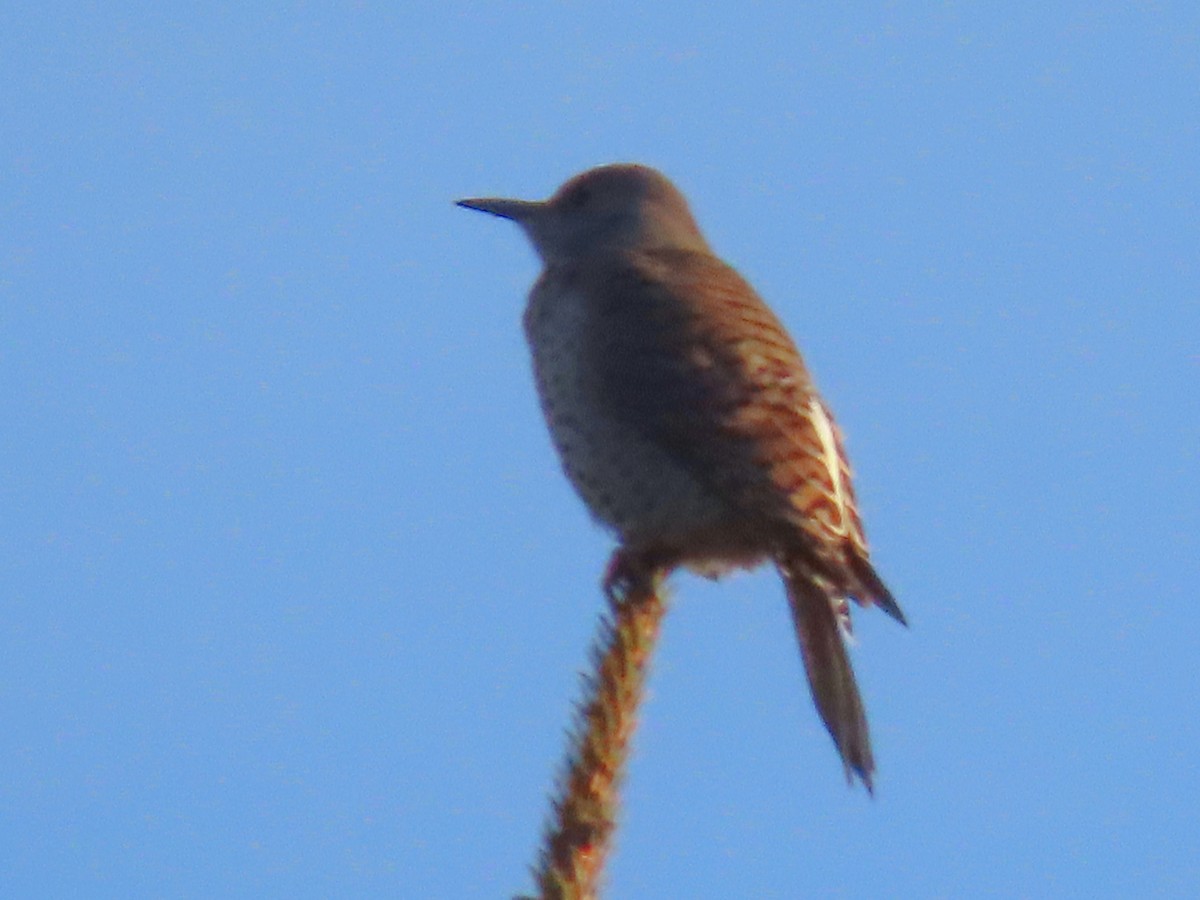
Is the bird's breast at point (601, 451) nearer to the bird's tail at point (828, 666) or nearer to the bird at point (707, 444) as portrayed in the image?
the bird at point (707, 444)

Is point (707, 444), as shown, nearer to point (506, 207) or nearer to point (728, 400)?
point (728, 400)

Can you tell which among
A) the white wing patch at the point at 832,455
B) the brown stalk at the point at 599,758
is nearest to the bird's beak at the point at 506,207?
the white wing patch at the point at 832,455

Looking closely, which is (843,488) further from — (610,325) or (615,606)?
(615,606)

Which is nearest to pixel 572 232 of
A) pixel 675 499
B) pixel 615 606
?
pixel 675 499

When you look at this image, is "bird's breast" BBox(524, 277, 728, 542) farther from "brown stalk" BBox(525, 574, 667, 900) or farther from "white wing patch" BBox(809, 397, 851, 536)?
"brown stalk" BBox(525, 574, 667, 900)

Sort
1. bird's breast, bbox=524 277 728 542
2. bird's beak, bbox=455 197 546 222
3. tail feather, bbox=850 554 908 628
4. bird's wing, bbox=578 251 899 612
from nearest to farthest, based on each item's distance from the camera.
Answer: tail feather, bbox=850 554 908 628, bird's wing, bbox=578 251 899 612, bird's breast, bbox=524 277 728 542, bird's beak, bbox=455 197 546 222

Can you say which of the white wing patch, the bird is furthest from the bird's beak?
the white wing patch

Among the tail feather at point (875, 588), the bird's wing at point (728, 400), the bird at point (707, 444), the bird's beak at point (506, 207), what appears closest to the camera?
the tail feather at point (875, 588)

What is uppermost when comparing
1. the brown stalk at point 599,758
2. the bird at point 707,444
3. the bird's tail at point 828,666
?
the bird at point 707,444
